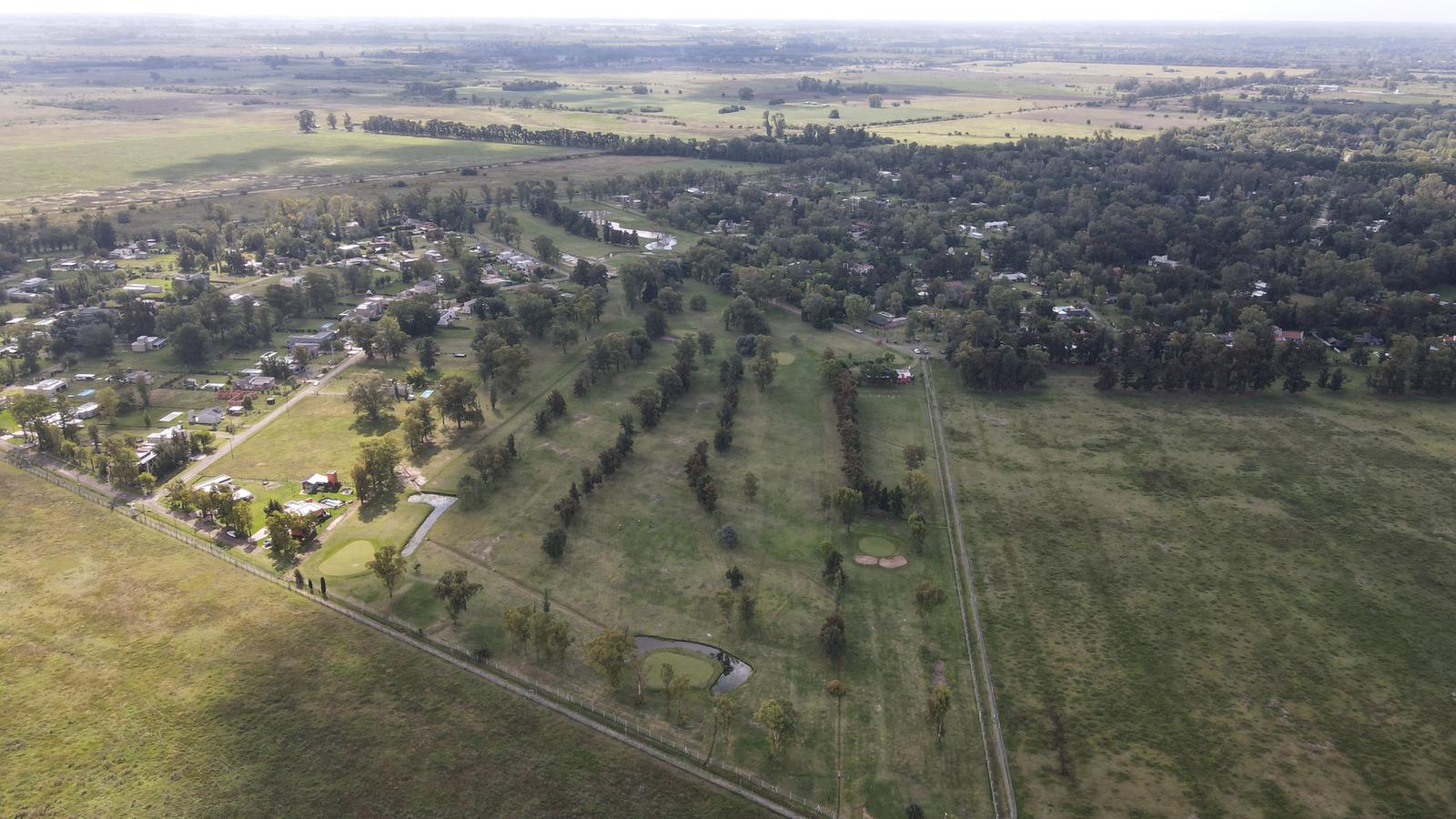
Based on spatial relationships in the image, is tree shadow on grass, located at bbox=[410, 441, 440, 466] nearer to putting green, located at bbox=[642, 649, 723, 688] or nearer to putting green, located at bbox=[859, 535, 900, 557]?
putting green, located at bbox=[642, 649, 723, 688]

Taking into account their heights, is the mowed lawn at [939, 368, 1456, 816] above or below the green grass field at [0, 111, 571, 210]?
below

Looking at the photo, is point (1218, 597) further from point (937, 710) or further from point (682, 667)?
point (682, 667)

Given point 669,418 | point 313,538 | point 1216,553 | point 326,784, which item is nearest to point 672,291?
point 669,418

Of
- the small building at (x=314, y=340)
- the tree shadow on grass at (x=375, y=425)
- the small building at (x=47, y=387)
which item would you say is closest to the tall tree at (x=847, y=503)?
the tree shadow on grass at (x=375, y=425)

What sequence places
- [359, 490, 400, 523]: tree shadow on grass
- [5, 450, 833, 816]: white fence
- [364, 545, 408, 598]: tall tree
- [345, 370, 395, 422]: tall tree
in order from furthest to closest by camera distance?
[345, 370, 395, 422]: tall tree, [359, 490, 400, 523]: tree shadow on grass, [364, 545, 408, 598]: tall tree, [5, 450, 833, 816]: white fence

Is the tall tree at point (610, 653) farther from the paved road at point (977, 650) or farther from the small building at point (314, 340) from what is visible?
the small building at point (314, 340)

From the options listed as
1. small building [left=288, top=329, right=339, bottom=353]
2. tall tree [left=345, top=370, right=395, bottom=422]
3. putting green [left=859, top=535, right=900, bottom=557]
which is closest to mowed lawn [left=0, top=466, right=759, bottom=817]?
putting green [left=859, top=535, right=900, bottom=557]
